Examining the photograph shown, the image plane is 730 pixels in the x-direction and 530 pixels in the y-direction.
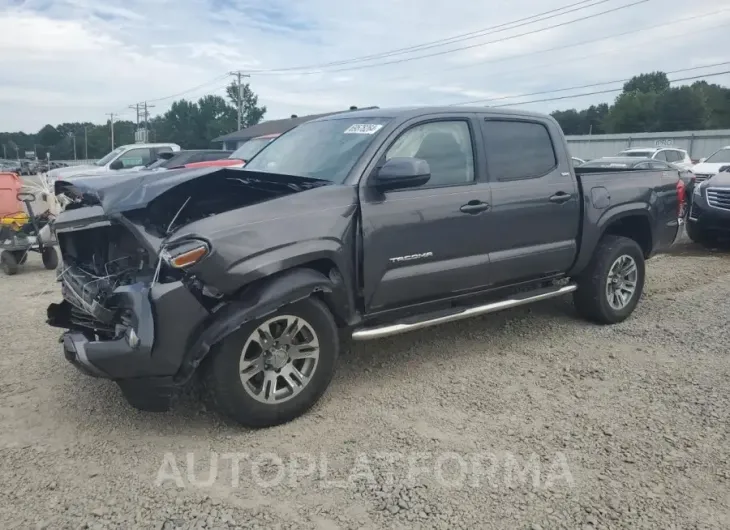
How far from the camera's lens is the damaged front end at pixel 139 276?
320 cm

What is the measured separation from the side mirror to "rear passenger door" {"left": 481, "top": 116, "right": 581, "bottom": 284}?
0.91m

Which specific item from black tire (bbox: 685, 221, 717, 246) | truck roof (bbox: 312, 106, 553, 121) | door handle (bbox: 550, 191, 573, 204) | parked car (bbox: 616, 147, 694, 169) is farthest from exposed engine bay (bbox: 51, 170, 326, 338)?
parked car (bbox: 616, 147, 694, 169)

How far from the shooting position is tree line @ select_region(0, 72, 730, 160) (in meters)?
65.0

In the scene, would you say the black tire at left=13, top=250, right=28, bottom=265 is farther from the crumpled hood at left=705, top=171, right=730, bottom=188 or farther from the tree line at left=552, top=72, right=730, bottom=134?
the tree line at left=552, top=72, right=730, bottom=134

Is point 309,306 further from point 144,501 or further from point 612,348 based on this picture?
point 612,348

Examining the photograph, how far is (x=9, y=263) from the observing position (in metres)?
8.23

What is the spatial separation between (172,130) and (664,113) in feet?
237

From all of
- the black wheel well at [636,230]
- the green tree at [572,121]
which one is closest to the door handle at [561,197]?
the black wheel well at [636,230]

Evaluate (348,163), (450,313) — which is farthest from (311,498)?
(348,163)

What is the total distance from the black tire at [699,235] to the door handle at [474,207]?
6882mm

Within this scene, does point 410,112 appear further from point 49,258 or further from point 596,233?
point 49,258

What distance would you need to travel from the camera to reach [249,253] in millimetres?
3359

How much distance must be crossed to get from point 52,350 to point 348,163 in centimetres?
288

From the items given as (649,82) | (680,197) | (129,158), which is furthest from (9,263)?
(649,82)
